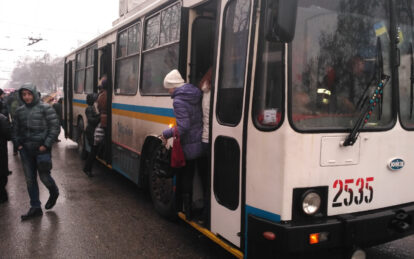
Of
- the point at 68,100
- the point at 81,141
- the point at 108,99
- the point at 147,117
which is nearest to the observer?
the point at 147,117

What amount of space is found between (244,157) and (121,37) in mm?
4232

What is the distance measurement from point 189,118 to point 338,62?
60.8 inches

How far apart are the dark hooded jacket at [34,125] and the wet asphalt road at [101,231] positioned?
1.07 m

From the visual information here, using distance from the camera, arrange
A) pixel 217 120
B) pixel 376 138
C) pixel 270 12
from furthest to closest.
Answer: pixel 217 120 → pixel 376 138 → pixel 270 12

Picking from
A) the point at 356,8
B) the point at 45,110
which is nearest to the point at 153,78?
the point at 45,110

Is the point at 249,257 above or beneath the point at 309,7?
beneath

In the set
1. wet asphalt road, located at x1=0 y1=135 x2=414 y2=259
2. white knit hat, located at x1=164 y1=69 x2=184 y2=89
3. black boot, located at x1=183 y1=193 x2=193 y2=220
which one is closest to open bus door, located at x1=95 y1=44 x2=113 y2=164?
wet asphalt road, located at x1=0 y1=135 x2=414 y2=259

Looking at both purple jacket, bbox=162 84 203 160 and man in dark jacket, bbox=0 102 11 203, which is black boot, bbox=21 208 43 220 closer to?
man in dark jacket, bbox=0 102 11 203

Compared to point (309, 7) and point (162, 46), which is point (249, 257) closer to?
point (309, 7)

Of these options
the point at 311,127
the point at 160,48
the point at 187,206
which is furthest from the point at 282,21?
the point at 160,48

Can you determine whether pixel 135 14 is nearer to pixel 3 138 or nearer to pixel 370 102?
pixel 3 138

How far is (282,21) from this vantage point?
2670mm

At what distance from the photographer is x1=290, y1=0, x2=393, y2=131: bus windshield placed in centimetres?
296

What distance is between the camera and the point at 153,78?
17.7 feet
